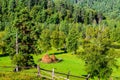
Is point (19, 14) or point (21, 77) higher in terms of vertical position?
point (19, 14)

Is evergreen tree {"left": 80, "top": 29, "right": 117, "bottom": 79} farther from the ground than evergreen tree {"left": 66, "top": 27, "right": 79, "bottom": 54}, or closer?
farther from the ground

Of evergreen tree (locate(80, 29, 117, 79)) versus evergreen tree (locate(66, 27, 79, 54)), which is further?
evergreen tree (locate(66, 27, 79, 54))

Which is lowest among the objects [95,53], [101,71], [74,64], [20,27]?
[74,64]

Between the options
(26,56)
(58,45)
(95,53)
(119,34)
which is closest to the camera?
(95,53)

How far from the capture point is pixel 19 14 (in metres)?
57.9

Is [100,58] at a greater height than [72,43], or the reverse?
[100,58]

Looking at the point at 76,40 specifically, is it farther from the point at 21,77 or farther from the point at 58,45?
the point at 21,77

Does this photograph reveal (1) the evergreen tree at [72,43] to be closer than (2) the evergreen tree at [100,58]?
No

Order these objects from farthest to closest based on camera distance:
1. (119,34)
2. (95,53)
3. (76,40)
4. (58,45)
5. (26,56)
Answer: (119,34) → (58,45) → (76,40) → (26,56) → (95,53)

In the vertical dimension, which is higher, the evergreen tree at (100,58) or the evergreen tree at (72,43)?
the evergreen tree at (100,58)

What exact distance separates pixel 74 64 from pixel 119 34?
245 feet

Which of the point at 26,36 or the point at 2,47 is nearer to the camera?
the point at 26,36

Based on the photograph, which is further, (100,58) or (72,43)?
(72,43)

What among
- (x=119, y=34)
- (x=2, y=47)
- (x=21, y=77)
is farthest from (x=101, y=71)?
(x=119, y=34)
